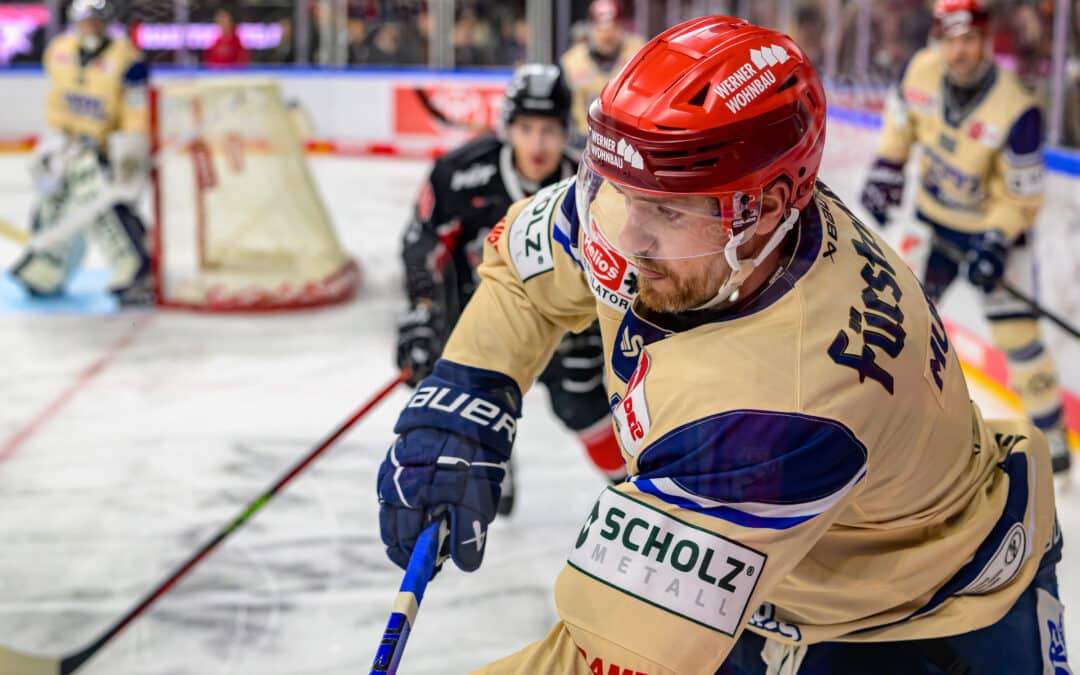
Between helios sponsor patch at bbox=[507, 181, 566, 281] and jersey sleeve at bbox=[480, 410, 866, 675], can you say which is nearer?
jersey sleeve at bbox=[480, 410, 866, 675]

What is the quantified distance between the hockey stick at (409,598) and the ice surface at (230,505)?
132cm

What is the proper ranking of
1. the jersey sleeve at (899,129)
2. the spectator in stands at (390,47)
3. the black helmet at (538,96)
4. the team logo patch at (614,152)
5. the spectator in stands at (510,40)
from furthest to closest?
the spectator in stands at (510,40)
the spectator in stands at (390,47)
the jersey sleeve at (899,129)
the black helmet at (538,96)
the team logo patch at (614,152)

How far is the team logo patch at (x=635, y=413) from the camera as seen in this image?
127 cm

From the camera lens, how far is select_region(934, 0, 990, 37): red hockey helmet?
12.7 feet

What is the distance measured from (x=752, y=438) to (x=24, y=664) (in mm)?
1636

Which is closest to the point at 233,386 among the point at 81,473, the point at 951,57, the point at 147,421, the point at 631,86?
the point at 147,421

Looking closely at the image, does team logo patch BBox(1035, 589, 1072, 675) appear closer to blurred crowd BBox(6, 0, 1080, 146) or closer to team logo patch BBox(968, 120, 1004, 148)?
team logo patch BBox(968, 120, 1004, 148)

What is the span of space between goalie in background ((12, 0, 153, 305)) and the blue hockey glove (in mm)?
4923

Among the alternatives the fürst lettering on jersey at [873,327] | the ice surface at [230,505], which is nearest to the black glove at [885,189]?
the ice surface at [230,505]

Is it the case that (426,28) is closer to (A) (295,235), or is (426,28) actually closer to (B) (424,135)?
(B) (424,135)

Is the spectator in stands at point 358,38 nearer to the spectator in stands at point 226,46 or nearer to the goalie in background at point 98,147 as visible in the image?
the spectator in stands at point 226,46

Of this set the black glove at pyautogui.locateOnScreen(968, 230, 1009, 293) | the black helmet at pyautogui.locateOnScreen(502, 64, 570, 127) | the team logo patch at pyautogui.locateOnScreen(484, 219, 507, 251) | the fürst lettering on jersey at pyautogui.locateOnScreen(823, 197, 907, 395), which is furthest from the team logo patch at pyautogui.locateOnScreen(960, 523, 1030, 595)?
the black glove at pyautogui.locateOnScreen(968, 230, 1009, 293)

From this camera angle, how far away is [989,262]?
12.7ft

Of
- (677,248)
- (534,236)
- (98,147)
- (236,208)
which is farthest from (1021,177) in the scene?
(98,147)
